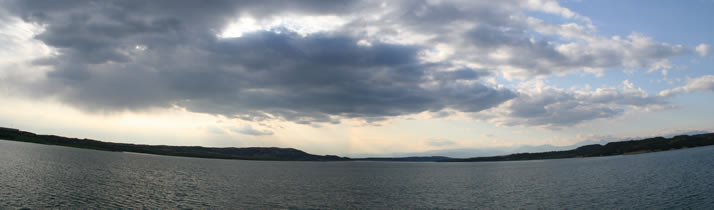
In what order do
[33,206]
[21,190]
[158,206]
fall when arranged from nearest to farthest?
[33,206], [158,206], [21,190]

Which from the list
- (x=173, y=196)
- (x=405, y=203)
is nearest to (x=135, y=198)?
(x=173, y=196)

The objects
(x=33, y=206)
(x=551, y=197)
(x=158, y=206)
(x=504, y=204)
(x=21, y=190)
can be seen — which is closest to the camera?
(x=33, y=206)

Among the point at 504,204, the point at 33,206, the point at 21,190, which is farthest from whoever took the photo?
the point at 504,204

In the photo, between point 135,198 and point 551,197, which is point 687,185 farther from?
point 135,198

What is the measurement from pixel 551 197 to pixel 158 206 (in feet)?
222

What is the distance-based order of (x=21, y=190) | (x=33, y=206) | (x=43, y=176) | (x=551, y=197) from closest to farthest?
(x=33, y=206) < (x=21, y=190) < (x=551, y=197) < (x=43, y=176)

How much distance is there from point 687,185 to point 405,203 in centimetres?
5618

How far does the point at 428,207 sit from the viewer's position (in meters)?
59.2

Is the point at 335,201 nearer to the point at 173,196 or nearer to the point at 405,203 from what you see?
the point at 405,203

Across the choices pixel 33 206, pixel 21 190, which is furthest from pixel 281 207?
pixel 21 190

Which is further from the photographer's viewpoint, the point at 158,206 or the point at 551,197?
the point at 551,197

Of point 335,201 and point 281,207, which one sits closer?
point 281,207

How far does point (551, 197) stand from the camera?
222ft

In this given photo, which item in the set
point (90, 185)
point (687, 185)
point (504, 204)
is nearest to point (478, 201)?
point (504, 204)
